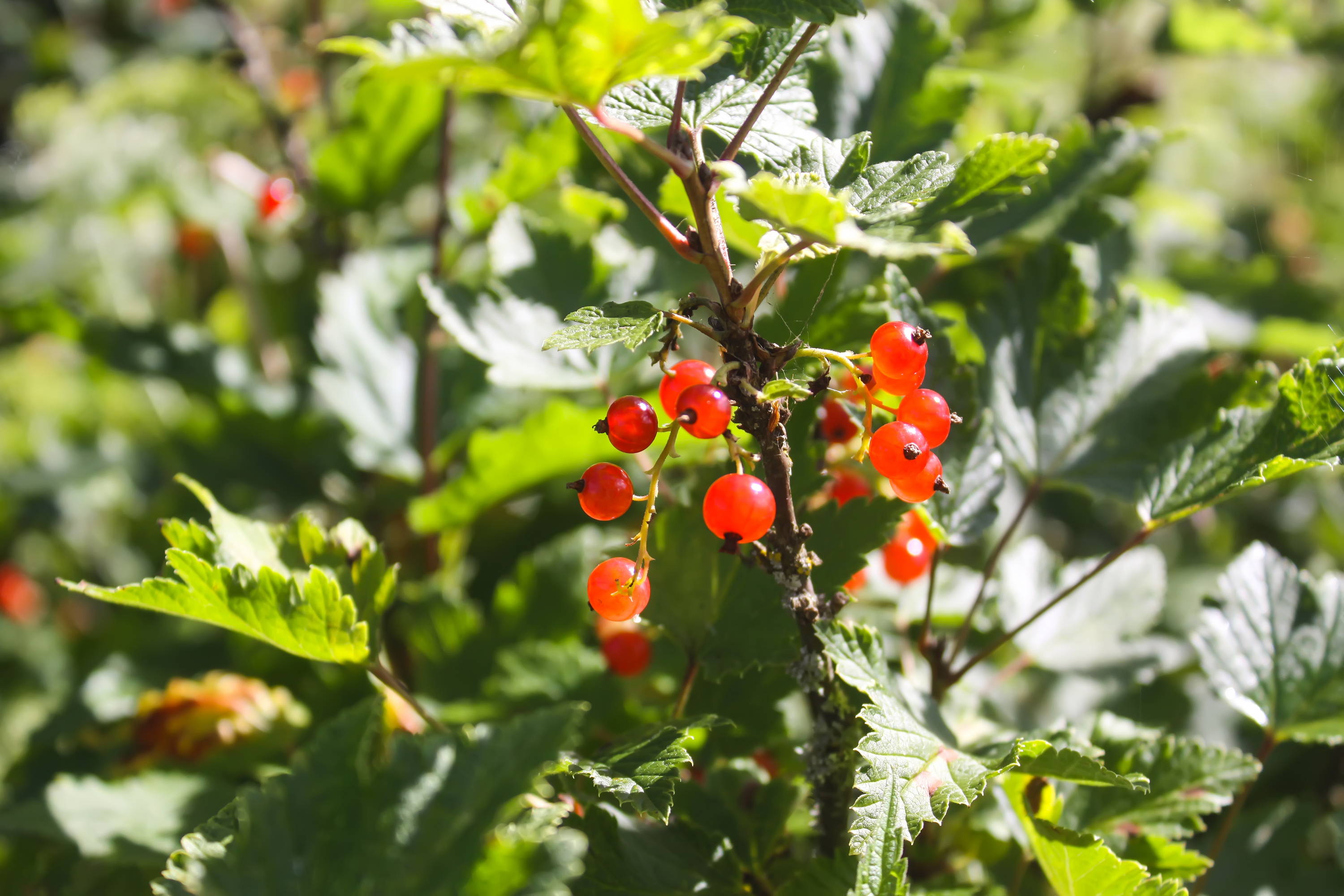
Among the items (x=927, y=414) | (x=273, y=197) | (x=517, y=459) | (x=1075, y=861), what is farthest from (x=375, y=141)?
(x=1075, y=861)

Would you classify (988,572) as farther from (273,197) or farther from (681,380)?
(273,197)

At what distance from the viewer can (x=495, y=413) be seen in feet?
4.85

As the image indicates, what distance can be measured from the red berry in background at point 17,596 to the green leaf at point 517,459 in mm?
1505

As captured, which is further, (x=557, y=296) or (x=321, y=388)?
(x=321, y=388)

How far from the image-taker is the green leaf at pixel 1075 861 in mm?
721

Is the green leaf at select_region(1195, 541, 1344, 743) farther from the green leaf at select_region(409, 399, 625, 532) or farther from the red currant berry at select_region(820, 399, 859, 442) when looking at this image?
the green leaf at select_region(409, 399, 625, 532)

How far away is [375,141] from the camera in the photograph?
5.06 feet

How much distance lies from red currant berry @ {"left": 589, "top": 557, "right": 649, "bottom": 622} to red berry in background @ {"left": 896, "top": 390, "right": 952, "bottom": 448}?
0.23 metres

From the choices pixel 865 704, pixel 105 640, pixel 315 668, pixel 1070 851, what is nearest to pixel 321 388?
pixel 315 668

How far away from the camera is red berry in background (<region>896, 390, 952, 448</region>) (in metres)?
0.71

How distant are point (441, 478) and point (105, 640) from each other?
0.79 meters

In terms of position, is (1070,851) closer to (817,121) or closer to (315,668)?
(817,121)

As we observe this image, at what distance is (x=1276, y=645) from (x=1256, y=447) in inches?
10.3

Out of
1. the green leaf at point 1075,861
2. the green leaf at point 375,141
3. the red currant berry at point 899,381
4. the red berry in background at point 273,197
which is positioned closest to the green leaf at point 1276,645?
the green leaf at point 1075,861
